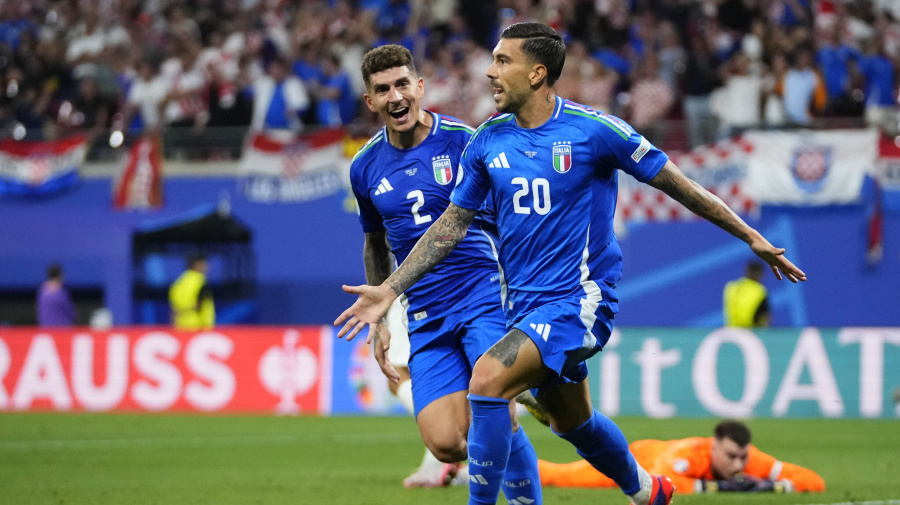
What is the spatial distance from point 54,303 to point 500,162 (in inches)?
520

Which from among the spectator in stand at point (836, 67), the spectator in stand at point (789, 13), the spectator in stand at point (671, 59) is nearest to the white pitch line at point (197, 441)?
the spectator in stand at point (671, 59)

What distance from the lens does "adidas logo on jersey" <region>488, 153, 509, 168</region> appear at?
4.96m

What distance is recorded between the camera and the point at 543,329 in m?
4.76

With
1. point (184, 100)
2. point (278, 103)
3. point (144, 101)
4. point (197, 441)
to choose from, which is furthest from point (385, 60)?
point (144, 101)

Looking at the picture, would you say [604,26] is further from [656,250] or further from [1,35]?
[1,35]

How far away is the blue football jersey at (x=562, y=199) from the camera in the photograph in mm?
4910

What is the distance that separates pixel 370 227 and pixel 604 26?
470 inches

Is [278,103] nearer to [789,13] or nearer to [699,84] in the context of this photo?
[699,84]

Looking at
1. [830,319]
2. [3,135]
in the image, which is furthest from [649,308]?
[3,135]

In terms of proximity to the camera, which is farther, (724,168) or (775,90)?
(775,90)

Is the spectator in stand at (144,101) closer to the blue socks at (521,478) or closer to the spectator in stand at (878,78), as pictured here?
the spectator in stand at (878,78)

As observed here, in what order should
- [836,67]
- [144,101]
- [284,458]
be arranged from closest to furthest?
[284,458] < [836,67] < [144,101]

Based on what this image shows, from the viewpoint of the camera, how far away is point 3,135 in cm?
1772

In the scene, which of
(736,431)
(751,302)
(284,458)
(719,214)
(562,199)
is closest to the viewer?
(719,214)
